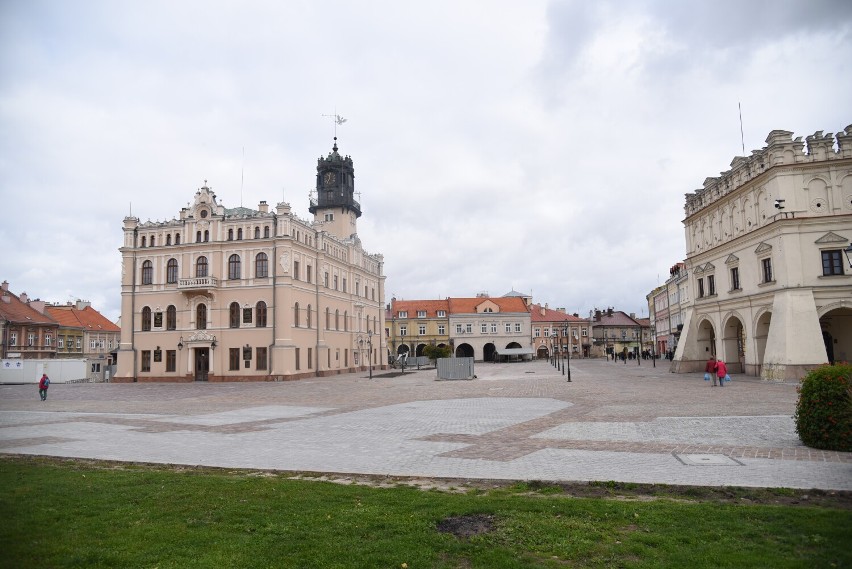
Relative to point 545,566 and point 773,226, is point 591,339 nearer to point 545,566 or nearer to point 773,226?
point 773,226

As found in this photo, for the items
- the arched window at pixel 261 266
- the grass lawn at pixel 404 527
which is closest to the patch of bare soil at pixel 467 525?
the grass lawn at pixel 404 527

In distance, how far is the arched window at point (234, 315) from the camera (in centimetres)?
5250

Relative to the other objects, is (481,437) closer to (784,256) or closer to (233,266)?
(784,256)

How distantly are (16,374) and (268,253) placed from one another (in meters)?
28.7

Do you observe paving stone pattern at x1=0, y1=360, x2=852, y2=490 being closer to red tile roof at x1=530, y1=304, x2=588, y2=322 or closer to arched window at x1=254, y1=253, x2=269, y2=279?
arched window at x1=254, y1=253, x2=269, y2=279

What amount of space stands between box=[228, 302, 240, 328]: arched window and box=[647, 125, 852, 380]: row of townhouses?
3957cm

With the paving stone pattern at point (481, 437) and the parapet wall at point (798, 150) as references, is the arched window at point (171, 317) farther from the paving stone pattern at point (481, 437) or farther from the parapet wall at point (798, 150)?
the parapet wall at point (798, 150)

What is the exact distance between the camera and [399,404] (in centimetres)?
2494

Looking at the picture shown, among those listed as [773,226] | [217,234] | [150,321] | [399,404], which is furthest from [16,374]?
[773,226]

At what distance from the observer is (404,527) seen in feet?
22.5

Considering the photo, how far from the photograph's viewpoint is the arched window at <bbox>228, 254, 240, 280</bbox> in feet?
173

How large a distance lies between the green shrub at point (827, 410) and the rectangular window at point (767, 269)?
24013 mm

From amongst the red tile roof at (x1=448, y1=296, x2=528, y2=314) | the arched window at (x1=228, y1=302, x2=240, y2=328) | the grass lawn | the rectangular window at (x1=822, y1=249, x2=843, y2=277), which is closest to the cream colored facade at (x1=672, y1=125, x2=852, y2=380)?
the rectangular window at (x1=822, y1=249, x2=843, y2=277)

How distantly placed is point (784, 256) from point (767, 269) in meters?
2.41
